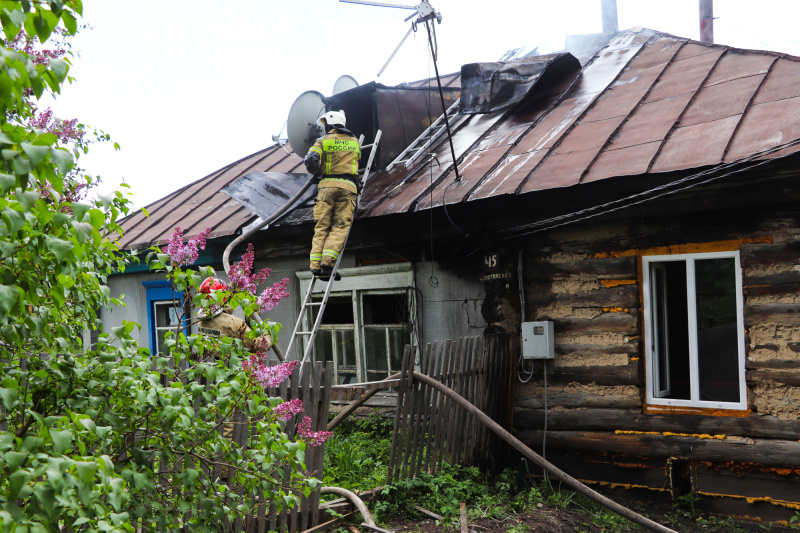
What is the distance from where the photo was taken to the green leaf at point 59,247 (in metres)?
1.73

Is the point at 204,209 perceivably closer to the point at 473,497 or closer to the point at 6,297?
the point at 473,497

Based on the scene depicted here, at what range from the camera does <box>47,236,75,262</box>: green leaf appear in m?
1.73

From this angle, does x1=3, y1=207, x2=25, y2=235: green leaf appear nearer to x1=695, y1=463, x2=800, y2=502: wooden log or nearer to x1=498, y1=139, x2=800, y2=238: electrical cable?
x1=498, y1=139, x2=800, y2=238: electrical cable

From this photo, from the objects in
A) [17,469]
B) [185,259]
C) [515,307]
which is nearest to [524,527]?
[515,307]

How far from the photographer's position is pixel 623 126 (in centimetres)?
694

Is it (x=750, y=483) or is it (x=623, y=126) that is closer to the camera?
(x=750, y=483)

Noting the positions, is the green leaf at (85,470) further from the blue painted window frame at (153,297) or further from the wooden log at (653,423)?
the blue painted window frame at (153,297)

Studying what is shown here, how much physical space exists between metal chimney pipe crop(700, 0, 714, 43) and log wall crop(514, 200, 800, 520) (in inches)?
322

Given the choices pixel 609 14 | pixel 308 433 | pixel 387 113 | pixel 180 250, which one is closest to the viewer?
pixel 180 250

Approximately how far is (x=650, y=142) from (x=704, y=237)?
1.04 meters

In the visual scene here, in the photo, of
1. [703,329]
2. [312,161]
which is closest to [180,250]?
[312,161]

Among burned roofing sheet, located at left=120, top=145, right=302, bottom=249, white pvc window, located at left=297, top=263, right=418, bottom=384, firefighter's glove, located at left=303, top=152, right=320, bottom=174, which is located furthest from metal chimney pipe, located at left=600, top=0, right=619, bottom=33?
firefighter's glove, located at left=303, top=152, right=320, bottom=174

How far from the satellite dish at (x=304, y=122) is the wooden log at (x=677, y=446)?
16.6 ft

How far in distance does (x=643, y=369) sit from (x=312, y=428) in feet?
10.4
